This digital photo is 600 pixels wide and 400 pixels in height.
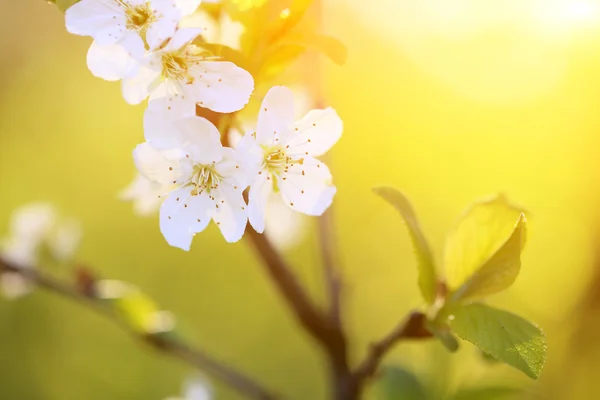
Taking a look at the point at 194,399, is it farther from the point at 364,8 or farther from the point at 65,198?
the point at 65,198

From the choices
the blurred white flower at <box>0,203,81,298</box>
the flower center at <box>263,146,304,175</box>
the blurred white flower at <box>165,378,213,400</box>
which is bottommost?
the blurred white flower at <box>165,378,213,400</box>

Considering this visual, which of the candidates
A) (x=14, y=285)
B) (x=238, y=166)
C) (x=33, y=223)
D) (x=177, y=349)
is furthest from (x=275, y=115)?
(x=33, y=223)

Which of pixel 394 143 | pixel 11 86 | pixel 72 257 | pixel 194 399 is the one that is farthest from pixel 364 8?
pixel 11 86

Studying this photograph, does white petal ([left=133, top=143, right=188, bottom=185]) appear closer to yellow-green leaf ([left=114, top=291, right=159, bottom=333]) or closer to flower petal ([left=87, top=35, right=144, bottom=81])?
flower petal ([left=87, top=35, right=144, bottom=81])

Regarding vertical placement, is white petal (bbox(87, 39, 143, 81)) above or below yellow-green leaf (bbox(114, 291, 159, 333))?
above

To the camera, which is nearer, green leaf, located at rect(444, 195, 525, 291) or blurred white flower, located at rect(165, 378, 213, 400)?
green leaf, located at rect(444, 195, 525, 291)

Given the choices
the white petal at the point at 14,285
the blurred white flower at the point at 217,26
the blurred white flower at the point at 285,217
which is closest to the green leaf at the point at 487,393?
the blurred white flower at the point at 285,217

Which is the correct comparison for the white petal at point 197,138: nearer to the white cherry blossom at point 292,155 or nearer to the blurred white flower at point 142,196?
the white cherry blossom at point 292,155

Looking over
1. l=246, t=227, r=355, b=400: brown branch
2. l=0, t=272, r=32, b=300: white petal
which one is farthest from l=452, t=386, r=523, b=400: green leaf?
l=0, t=272, r=32, b=300: white petal

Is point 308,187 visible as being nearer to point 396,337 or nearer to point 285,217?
point 396,337
